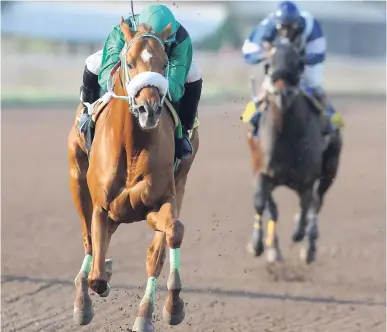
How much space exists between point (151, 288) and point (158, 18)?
4.54ft

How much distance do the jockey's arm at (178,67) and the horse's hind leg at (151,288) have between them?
2.48ft

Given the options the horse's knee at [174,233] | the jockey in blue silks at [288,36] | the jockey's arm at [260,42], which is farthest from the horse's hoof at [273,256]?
the horse's knee at [174,233]

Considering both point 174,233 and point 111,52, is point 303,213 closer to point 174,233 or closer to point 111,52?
point 111,52

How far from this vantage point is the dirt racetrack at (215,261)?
6184 mm

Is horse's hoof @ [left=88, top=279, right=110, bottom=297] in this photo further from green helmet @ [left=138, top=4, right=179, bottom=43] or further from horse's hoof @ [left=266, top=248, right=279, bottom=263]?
horse's hoof @ [left=266, top=248, right=279, bottom=263]

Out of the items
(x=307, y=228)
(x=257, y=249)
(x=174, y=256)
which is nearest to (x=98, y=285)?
(x=174, y=256)

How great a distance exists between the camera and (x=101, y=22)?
1421 inches

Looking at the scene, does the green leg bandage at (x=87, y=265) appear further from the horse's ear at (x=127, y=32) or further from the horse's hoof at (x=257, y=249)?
the horse's hoof at (x=257, y=249)

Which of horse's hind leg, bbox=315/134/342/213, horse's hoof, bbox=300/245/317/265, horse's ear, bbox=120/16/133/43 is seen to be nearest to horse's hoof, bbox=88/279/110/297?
horse's ear, bbox=120/16/133/43

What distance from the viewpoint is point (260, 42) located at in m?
7.89

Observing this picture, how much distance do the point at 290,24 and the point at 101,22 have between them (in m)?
29.0

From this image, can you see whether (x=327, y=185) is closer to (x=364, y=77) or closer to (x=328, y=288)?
(x=328, y=288)

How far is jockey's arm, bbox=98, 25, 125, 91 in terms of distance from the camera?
4691mm

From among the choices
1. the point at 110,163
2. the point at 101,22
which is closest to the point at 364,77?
the point at 101,22
